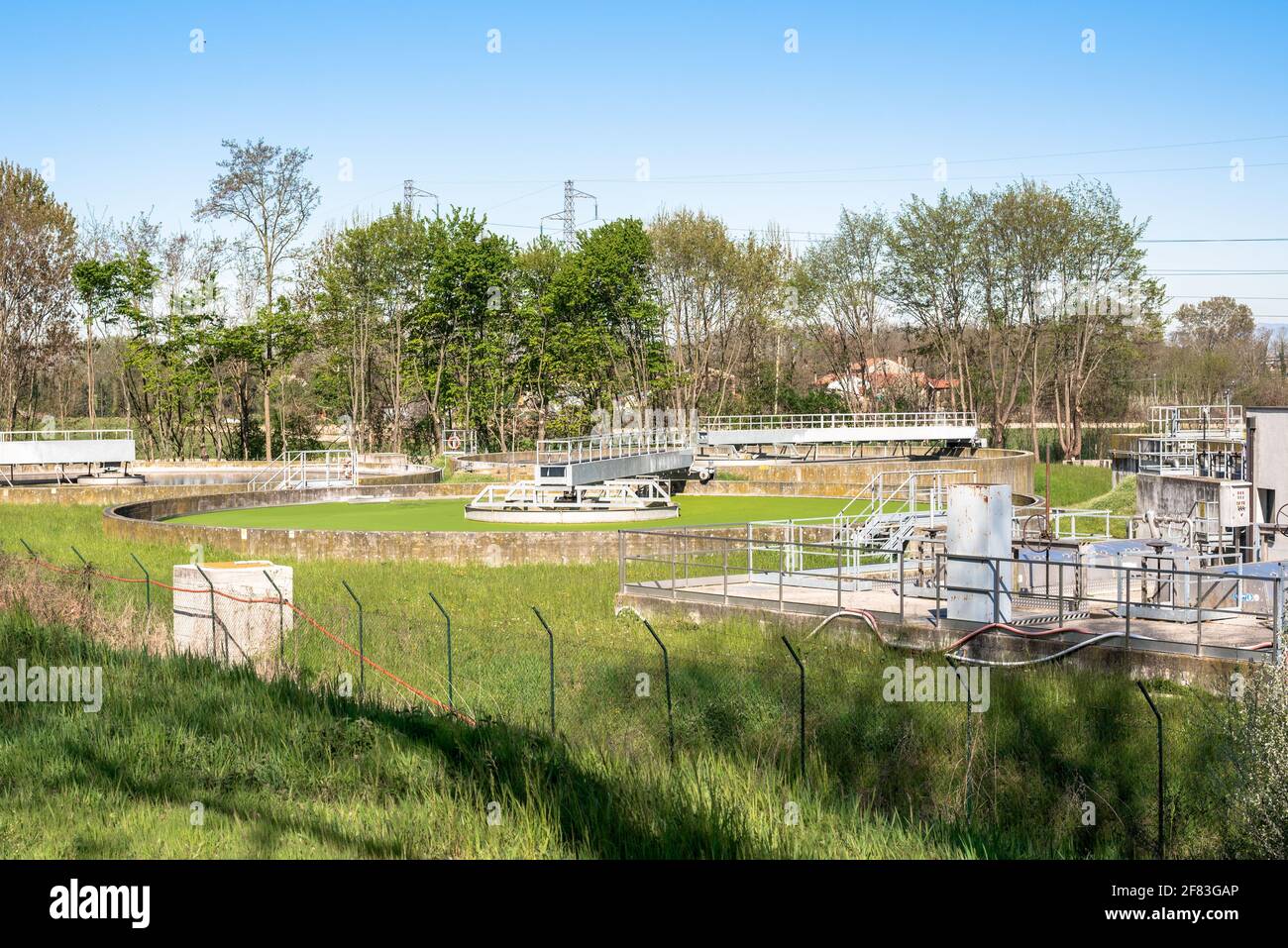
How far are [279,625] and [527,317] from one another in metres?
55.5

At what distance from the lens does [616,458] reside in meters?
43.2

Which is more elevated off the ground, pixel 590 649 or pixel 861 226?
pixel 861 226

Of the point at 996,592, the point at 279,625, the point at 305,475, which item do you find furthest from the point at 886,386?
the point at 279,625

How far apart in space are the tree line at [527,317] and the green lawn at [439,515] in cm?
2462

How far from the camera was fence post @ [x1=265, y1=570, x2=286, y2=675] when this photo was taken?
1593 centimetres

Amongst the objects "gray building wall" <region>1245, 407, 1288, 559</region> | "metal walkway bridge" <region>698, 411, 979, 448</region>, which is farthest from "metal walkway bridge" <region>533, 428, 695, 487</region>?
"gray building wall" <region>1245, 407, 1288, 559</region>

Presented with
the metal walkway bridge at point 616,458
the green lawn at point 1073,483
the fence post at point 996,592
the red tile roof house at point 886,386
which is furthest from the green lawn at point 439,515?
the red tile roof house at point 886,386

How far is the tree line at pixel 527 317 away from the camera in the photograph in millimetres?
64625

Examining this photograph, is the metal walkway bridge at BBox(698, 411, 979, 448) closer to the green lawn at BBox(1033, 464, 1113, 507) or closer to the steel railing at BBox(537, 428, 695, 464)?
the green lawn at BBox(1033, 464, 1113, 507)

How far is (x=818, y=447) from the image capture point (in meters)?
69.1

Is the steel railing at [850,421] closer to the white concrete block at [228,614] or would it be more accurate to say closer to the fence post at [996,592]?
the fence post at [996,592]

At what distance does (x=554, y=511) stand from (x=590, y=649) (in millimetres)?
20778
